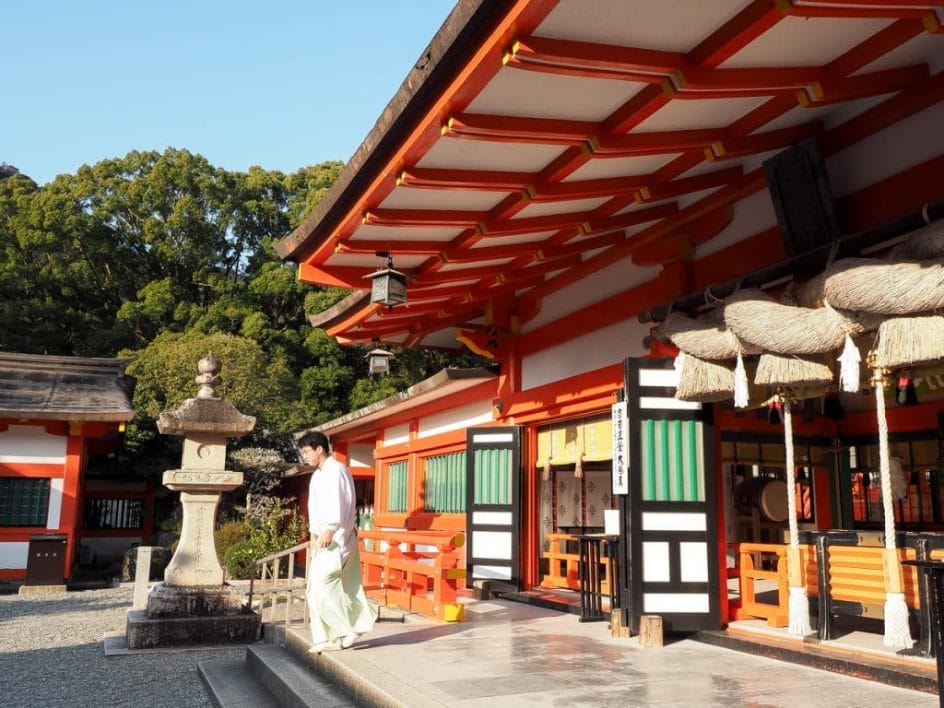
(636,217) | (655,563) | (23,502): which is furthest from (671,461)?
(23,502)

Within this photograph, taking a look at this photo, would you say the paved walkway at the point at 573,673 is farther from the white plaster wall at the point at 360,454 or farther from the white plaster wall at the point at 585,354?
the white plaster wall at the point at 360,454

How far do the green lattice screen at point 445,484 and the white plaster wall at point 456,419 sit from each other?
42cm

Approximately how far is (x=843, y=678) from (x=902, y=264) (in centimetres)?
238

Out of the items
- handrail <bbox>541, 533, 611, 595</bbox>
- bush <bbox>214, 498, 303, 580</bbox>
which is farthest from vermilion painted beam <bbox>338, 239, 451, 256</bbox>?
bush <bbox>214, 498, 303, 580</bbox>

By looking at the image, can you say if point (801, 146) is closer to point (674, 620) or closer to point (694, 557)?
point (694, 557)

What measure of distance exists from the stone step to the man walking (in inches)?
11.8

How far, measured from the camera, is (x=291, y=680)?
524cm

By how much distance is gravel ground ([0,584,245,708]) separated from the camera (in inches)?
235

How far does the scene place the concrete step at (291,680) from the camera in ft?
15.3

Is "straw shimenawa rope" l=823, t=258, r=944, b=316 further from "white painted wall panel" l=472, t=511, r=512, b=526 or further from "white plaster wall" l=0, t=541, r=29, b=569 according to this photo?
"white plaster wall" l=0, t=541, r=29, b=569

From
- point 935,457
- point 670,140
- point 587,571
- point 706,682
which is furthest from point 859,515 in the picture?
point 670,140

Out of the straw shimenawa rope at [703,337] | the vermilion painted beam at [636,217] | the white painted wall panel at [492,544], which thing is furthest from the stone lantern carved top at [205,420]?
the straw shimenawa rope at [703,337]

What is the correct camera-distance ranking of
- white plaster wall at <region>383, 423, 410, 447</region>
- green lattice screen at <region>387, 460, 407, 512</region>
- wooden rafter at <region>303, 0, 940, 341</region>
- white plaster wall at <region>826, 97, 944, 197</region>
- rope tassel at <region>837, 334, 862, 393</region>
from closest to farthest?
wooden rafter at <region>303, 0, 940, 341</region> → rope tassel at <region>837, 334, 862, 393</region> → white plaster wall at <region>826, 97, 944, 197</region> → green lattice screen at <region>387, 460, 407, 512</region> → white plaster wall at <region>383, 423, 410, 447</region>

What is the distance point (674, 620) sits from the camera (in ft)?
19.4
